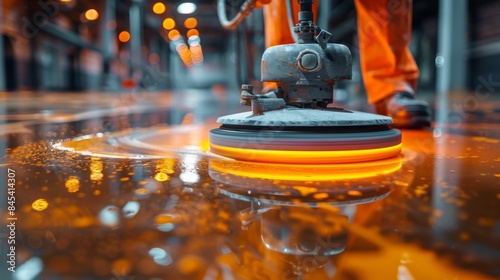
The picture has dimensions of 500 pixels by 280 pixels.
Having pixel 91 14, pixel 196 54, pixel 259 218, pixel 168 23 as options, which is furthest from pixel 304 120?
pixel 196 54

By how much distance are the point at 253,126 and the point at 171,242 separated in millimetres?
490

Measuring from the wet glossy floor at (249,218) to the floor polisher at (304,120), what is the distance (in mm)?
32

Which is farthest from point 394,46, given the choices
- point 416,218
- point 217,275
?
point 217,275

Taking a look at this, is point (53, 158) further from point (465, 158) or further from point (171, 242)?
point (465, 158)

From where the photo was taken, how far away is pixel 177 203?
62 cm

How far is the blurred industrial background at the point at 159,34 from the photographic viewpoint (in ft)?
21.5

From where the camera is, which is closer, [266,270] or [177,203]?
[266,270]

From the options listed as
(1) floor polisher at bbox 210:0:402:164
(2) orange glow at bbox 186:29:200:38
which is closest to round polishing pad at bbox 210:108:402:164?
(1) floor polisher at bbox 210:0:402:164

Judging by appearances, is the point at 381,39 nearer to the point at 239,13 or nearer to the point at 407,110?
the point at 407,110

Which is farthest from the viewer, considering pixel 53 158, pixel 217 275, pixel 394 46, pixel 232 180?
pixel 394 46

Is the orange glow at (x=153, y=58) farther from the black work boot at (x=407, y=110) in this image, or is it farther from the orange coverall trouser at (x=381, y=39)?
the black work boot at (x=407, y=110)

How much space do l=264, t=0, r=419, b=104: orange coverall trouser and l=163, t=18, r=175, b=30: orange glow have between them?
50.9 ft

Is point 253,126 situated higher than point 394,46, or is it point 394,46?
point 394,46

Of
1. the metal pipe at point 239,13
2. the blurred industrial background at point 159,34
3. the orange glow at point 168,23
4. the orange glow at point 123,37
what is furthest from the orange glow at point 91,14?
the metal pipe at point 239,13
